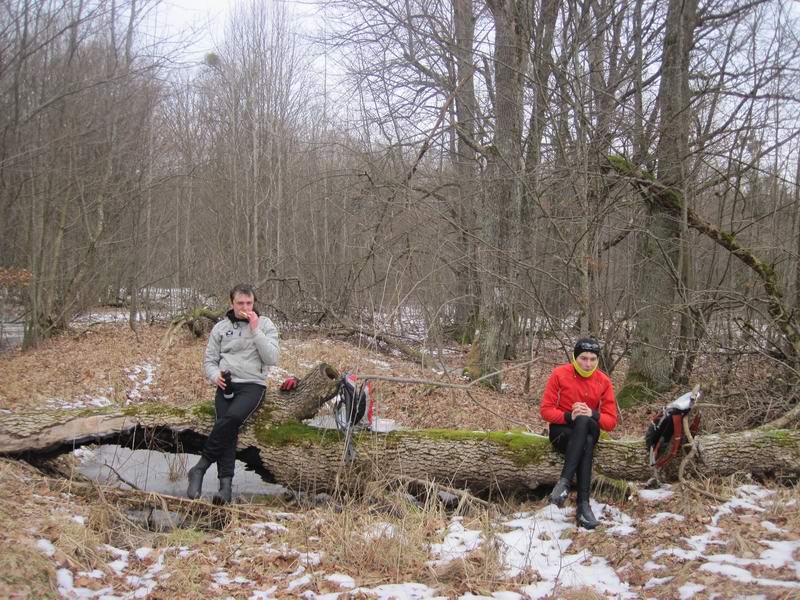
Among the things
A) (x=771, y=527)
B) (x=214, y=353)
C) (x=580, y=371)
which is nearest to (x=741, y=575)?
(x=771, y=527)

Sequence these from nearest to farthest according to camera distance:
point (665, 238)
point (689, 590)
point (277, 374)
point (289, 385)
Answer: point (689, 590) → point (289, 385) → point (665, 238) → point (277, 374)

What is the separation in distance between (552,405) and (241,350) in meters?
2.69

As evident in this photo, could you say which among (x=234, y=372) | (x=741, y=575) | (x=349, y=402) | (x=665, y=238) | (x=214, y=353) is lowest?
(x=741, y=575)

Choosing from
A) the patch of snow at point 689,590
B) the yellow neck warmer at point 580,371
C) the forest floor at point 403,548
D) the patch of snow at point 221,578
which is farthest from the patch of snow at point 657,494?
the patch of snow at point 221,578

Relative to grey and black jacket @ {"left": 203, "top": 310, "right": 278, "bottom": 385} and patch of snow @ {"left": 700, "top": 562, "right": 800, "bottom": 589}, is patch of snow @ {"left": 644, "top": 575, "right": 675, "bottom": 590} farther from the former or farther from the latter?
grey and black jacket @ {"left": 203, "top": 310, "right": 278, "bottom": 385}

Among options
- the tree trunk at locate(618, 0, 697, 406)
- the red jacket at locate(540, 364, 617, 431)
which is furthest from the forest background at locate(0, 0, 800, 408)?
the red jacket at locate(540, 364, 617, 431)

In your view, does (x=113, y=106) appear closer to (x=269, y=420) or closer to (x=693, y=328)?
(x=269, y=420)

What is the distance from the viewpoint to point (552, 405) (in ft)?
16.4

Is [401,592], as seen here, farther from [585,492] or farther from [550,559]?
[585,492]

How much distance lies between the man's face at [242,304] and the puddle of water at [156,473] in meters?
1.55

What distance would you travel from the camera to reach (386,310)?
1258 cm

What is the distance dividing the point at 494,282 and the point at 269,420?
17.2 feet

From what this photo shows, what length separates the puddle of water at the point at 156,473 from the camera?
562 centimetres

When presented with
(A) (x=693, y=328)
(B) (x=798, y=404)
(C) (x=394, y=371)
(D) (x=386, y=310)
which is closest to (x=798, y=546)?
(B) (x=798, y=404)
